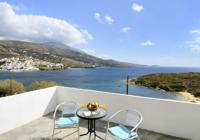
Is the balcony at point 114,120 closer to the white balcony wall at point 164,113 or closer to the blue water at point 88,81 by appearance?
the white balcony wall at point 164,113

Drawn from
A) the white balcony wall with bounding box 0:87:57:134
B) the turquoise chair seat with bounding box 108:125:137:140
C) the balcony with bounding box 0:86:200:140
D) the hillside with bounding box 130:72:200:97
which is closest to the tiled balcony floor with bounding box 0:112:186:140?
the balcony with bounding box 0:86:200:140

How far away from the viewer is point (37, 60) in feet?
114

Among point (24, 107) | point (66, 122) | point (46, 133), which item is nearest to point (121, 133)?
point (66, 122)

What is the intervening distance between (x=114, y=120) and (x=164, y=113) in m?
1.23

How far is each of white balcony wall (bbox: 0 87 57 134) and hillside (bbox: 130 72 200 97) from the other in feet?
104

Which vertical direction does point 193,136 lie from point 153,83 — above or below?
above

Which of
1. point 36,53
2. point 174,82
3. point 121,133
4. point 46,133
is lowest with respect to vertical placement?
point 174,82

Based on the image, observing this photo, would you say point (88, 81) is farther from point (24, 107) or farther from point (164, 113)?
point (164, 113)

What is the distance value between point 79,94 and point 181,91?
33.8m

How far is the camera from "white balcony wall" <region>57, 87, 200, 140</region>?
243 cm

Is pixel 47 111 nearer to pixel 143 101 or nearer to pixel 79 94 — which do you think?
pixel 79 94

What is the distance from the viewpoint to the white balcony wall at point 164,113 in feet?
7.97

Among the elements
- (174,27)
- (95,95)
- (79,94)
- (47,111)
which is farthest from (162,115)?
(174,27)

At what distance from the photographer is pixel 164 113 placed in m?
2.65
